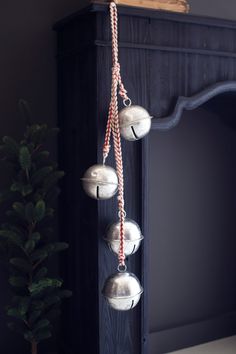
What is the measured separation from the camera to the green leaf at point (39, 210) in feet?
5.27

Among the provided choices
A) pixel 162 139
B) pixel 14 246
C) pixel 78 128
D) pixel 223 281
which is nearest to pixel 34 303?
pixel 14 246

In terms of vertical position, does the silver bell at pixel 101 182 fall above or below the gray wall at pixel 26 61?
below

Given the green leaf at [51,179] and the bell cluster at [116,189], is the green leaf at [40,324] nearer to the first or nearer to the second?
the bell cluster at [116,189]

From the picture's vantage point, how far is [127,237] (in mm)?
1600

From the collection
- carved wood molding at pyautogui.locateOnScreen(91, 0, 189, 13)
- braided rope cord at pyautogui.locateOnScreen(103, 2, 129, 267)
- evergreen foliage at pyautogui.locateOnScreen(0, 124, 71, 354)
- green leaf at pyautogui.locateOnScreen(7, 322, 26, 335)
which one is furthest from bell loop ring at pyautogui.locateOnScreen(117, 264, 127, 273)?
carved wood molding at pyautogui.locateOnScreen(91, 0, 189, 13)

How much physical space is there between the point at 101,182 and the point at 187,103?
0.48 meters

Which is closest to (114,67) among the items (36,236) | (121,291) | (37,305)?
(36,236)

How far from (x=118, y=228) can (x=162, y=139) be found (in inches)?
29.8

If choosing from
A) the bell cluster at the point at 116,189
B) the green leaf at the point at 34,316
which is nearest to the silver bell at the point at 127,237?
the bell cluster at the point at 116,189

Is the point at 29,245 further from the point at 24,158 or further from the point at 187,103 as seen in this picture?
the point at 187,103

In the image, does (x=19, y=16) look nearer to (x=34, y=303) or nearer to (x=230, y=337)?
(x=34, y=303)

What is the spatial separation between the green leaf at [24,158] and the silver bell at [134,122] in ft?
1.03

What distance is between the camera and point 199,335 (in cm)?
241

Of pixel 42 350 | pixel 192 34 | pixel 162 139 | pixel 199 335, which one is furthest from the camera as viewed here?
pixel 199 335
